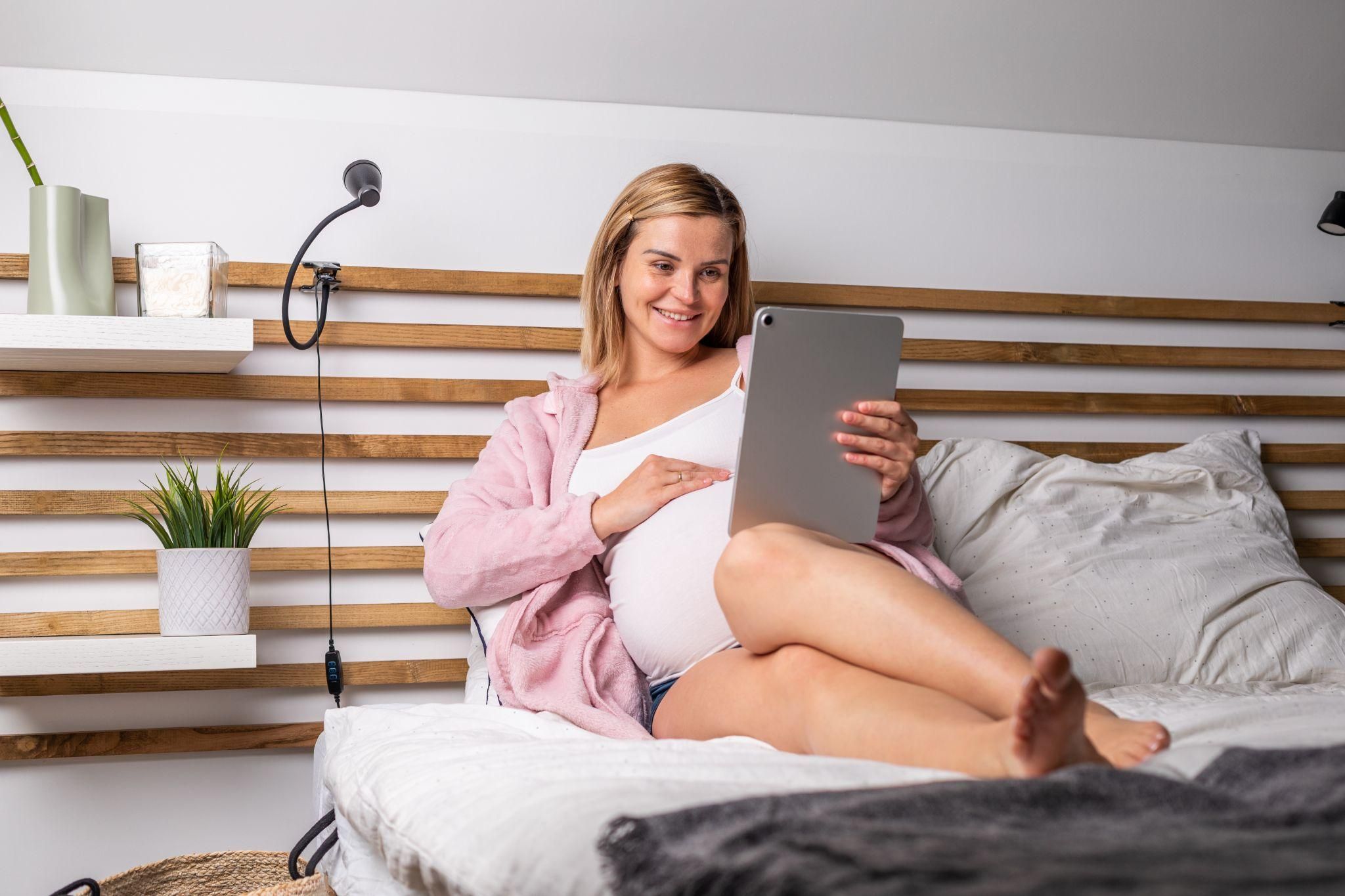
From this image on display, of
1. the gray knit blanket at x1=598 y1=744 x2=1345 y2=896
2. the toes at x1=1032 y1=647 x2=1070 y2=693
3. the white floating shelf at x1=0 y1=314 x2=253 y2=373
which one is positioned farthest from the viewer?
the white floating shelf at x1=0 y1=314 x2=253 y2=373

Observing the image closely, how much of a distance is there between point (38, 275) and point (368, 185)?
54cm

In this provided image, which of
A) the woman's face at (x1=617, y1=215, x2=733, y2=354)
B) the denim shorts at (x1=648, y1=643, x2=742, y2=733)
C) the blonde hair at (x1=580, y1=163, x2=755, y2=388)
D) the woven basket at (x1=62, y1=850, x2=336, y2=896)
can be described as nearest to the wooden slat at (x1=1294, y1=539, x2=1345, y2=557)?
the blonde hair at (x1=580, y1=163, x2=755, y2=388)

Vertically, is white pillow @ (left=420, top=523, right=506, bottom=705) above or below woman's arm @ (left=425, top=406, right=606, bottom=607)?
below

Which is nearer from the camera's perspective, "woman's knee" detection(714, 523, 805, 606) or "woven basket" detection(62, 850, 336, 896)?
"woman's knee" detection(714, 523, 805, 606)

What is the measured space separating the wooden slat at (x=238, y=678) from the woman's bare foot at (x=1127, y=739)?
4.45 feet

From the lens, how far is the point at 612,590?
61.1 inches

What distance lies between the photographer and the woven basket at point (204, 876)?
1.66m

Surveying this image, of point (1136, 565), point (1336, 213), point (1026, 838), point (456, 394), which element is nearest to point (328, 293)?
point (456, 394)

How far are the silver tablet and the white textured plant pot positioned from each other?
35.9 inches

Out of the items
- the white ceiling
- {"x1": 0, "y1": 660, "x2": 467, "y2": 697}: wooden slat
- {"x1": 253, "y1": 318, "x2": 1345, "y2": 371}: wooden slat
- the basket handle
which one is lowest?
the basket handle

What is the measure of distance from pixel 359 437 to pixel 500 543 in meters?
0.59

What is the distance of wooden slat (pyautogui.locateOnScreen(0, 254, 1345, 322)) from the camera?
192 centimetres

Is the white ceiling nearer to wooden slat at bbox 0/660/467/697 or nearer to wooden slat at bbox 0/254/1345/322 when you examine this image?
wooden slat at bbox 0/254/1345/322

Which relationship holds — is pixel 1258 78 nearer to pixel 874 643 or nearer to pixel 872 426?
pixel 872 426
